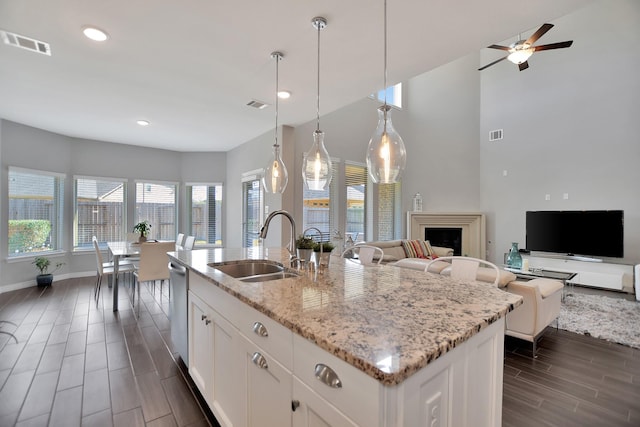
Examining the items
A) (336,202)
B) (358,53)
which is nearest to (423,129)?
(336,202)

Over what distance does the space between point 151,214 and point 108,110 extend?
9.55 feet

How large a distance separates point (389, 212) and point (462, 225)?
1.69 m

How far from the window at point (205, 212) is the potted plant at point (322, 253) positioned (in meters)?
5.42

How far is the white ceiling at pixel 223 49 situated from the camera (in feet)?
6.63

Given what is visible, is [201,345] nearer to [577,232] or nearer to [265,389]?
[265,389]

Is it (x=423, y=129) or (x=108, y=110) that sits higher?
(x=423, y=129)

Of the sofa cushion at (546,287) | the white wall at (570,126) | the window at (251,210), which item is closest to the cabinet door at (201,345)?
the sofa cushion at (546,287)

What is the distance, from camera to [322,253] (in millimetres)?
2025

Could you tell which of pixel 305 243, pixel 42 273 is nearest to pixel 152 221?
pixel 42 273

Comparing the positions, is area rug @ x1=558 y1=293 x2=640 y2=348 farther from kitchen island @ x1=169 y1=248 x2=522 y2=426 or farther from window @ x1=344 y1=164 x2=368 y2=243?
window @ x1=344 y1=164 x2=368 y2=243

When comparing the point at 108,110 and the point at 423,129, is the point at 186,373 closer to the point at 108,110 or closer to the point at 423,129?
the point at 108,110

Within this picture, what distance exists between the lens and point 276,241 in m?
5.11

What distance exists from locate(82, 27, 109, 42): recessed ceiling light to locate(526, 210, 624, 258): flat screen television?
710 centimetres

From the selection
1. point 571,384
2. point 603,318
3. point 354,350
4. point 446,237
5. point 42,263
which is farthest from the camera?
point 446,237
